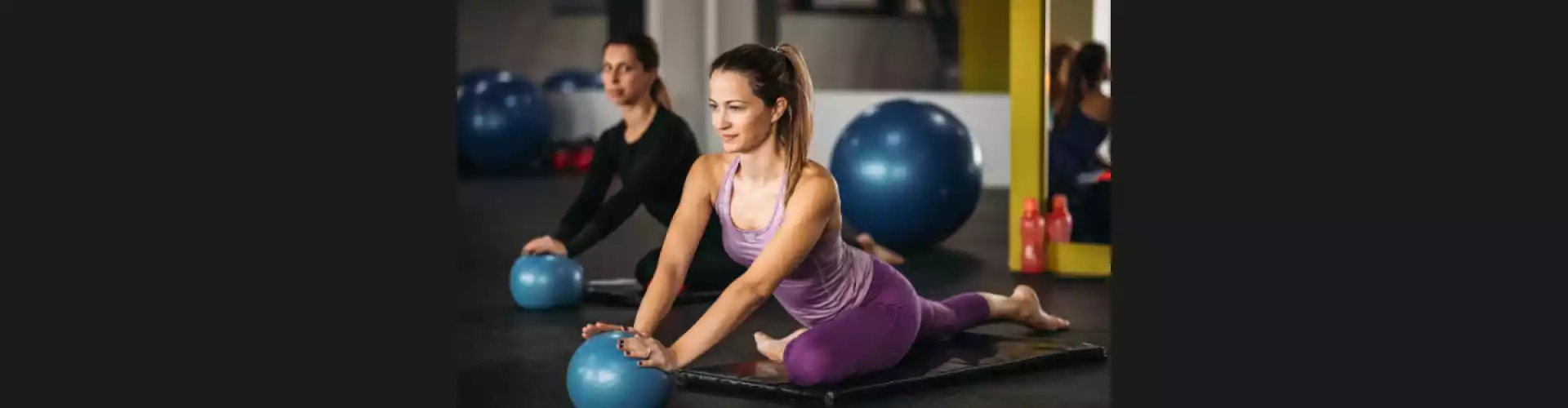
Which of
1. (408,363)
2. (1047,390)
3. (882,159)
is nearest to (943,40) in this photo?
(882,159)

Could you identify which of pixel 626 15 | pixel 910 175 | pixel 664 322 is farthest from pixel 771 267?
pixel 626 15

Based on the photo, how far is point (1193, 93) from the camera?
218 centimetres

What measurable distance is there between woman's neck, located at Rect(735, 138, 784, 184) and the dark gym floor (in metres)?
0.50

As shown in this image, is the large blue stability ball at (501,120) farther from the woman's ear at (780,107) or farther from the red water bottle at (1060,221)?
the woman's ear at (780,107)

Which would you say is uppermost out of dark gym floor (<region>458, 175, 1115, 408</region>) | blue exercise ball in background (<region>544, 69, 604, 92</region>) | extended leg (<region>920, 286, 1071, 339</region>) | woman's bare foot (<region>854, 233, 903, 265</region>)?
blue exercise ball in background (<region>544, 69, 604, 92</region>)

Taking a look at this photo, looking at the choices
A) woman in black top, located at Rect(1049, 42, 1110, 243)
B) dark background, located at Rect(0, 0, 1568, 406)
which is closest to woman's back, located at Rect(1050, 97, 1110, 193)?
woman in black top, located at Rect(1049, 42, 1110, 243)

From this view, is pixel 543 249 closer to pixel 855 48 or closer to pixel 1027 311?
pixel 1027 311

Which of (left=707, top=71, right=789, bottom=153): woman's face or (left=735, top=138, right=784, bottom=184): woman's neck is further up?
(left=707, top=71, right=789, bottom=153): woman's face

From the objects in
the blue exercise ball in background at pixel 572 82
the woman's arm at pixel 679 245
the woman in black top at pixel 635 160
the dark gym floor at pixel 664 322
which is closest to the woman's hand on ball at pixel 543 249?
the woman in black top at pixel 635 160

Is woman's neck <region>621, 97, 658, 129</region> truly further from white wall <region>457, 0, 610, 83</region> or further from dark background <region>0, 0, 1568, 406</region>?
white wall <region>457, 0, 610, 83</region>

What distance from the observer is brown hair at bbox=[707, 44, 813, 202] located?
347 centimetres

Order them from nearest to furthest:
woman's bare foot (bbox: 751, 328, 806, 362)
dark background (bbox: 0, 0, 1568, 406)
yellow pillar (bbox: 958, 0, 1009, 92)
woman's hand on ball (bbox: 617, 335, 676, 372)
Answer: dark background (bbox: 0, 0, 1568, 406), woman's hand on ball (bbox: 617, 335, 676, 372), woman's bare foot (bbox: 751, 328, 806, 362), yellow pillar (bbox: 958, 0, 1009, 92)

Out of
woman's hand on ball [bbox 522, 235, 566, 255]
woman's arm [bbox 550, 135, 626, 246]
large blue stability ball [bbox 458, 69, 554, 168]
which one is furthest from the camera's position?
large blue stability ball [bbox 458, 69, 554, 168]

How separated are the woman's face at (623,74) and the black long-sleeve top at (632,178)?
14 cm
